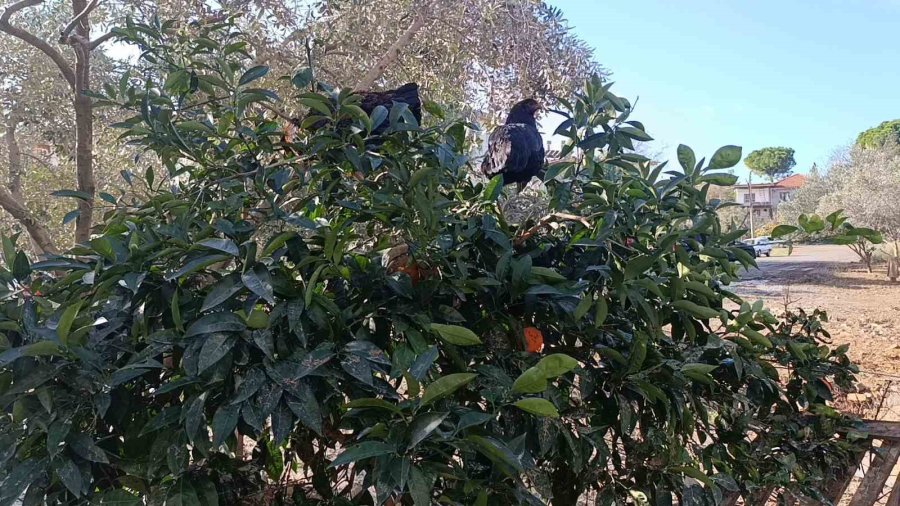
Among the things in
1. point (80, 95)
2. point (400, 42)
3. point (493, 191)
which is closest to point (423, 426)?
point (493, 191)

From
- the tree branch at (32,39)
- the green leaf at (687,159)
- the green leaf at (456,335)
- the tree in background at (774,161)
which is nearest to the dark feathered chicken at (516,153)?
the green leaf at (687,159)

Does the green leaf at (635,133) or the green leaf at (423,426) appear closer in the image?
the green leaf at (423,426)

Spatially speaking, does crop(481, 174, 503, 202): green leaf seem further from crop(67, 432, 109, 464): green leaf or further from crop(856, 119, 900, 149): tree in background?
crop(856, 119, 900, 149): tree in background

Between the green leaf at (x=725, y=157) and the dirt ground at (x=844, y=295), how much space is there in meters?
2.87

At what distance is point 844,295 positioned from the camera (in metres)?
9.43

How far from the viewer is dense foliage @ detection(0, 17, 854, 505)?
25.3 inches

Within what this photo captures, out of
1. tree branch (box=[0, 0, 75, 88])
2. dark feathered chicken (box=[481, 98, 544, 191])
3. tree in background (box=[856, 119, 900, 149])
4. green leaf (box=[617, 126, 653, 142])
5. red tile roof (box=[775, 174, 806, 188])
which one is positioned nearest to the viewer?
green leaf (box=[617, 126, 653, 142])

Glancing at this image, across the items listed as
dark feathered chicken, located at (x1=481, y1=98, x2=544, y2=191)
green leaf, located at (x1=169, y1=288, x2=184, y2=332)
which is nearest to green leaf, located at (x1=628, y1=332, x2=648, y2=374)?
dark feathered chicken, located at (x1=481, y1=98, x2=544, y2=191)

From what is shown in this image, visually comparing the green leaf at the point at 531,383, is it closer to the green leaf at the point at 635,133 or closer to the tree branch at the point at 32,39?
the green leaf at the point at 635,133

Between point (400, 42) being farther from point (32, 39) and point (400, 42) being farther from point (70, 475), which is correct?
point (70, 475)

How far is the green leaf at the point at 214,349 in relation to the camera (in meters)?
0.62

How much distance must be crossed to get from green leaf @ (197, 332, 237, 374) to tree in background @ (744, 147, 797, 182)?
1197 inches

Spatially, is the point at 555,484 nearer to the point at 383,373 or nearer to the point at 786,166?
the point at 383,373

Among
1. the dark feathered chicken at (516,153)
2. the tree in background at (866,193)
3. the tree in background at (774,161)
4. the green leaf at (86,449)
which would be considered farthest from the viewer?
the tree in background at (774,161)
